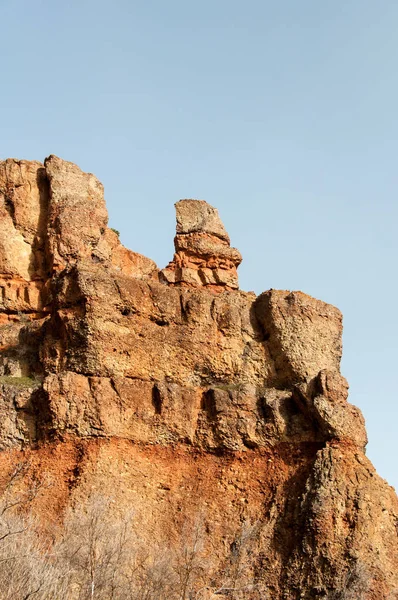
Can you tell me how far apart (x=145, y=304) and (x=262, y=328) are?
4499 mm

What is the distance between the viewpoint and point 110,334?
3591cm

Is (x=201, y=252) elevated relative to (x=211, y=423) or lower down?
elevated

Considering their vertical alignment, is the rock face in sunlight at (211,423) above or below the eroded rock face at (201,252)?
below

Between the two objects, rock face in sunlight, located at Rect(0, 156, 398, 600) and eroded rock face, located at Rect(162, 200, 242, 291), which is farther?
eroded rock face, located at Rect(162, 200, 242, 291)

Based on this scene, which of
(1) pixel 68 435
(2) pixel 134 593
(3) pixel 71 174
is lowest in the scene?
(2) pixel 134 593

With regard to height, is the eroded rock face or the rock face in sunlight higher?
the eroded rock face

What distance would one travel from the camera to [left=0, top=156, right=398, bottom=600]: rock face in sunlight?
32344 millimetres

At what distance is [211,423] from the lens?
35500mm

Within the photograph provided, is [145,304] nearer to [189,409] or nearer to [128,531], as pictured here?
[189,409]

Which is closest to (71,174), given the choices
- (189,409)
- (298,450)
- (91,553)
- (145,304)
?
(145,304)

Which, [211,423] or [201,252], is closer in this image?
[211,423]

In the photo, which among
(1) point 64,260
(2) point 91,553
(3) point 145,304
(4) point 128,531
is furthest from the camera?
(1) point 64,260

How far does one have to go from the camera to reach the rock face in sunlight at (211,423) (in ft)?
106

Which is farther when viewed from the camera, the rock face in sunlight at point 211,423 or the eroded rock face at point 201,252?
the eroded rock face at point 201,252
